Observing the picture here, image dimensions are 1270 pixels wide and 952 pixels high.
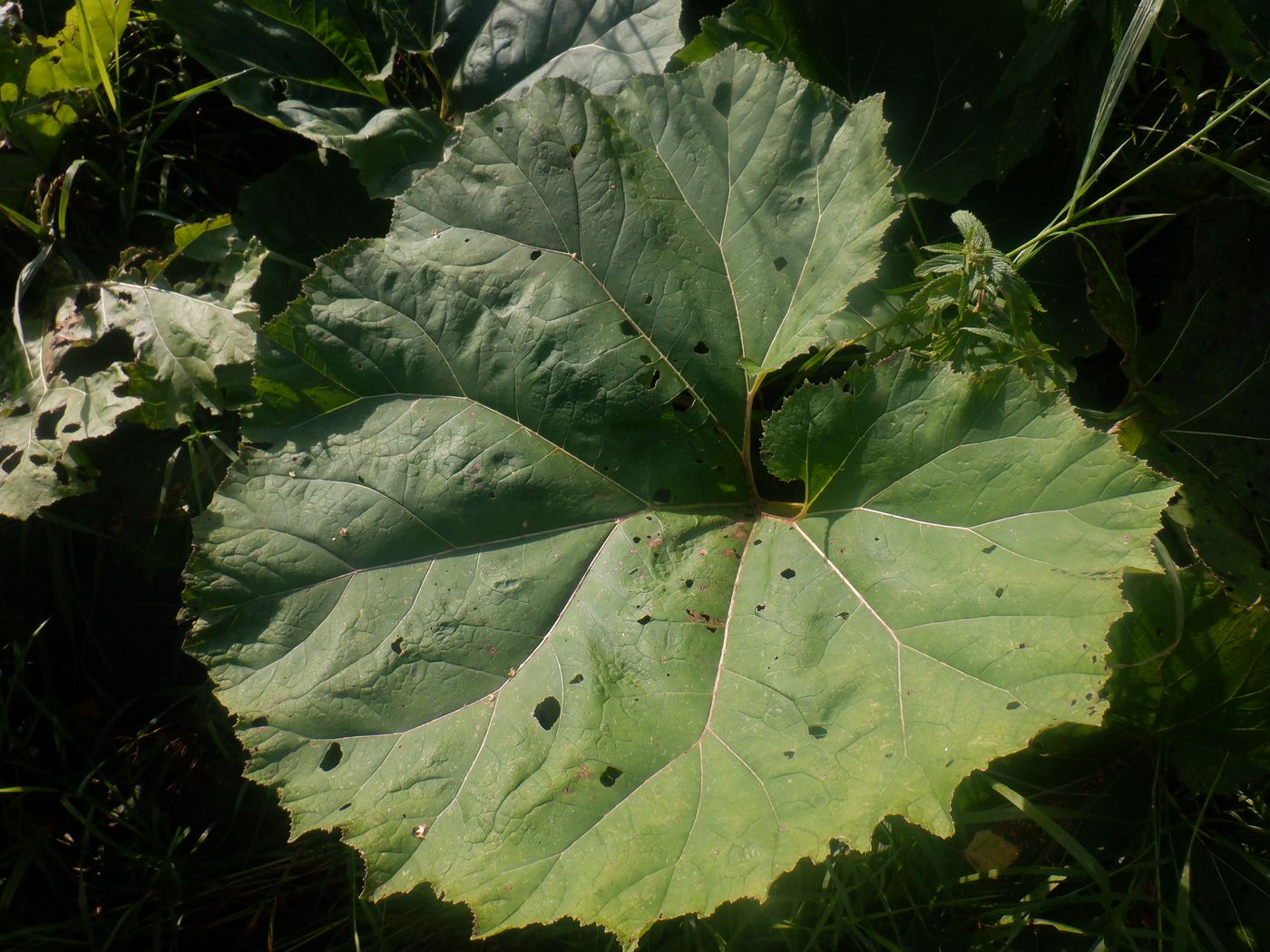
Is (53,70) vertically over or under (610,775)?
over

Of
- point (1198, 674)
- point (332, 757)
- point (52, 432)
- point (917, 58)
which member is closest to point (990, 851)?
point (1198, 674)

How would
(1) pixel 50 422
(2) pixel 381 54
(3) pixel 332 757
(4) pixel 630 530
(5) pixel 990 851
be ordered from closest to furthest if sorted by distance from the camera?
(3) pixel 332 757 < (4) pixel 630 530 < (5) pixel 990 851 < (1) pixel 50 422 < (2) pixel 381 54

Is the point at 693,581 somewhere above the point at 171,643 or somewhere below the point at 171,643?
above

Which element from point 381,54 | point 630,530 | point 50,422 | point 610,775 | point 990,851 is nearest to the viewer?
point 610,775

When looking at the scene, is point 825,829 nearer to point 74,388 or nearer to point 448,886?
point 448,886

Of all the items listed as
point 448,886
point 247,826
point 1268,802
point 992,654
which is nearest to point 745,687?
point 992,654

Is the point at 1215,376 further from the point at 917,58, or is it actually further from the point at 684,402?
the point at 684,402
